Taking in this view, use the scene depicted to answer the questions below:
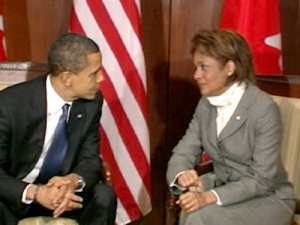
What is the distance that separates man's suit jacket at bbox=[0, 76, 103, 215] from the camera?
245cm

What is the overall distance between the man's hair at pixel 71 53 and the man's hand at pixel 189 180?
60 cm

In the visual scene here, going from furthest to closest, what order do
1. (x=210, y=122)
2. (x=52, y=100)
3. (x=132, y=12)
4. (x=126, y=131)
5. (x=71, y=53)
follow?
(x=126, y=131), (x=132, y=12), (x=210, y=122), (x=52, y=100), (x=71, y=53)

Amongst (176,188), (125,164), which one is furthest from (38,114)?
(125,164)

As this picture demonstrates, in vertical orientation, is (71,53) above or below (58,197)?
above

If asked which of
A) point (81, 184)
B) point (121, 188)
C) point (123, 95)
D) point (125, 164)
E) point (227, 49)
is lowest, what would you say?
point (121, 188)

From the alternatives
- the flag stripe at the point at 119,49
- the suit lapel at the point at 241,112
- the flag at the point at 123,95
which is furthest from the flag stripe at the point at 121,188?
the suit lapel at the point at 241,112

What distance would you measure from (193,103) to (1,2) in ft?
3.88

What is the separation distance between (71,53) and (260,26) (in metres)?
1.07

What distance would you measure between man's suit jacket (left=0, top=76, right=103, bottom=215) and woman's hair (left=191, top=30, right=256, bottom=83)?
1.64ft

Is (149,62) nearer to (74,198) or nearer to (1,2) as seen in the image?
(1,2)

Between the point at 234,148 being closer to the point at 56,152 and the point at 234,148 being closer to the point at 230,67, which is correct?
the point at 230,67

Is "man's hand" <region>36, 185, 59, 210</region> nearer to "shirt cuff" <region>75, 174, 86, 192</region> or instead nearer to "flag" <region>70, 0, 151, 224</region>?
"shirt cuff" <region>75, 174, 86, 192</region>

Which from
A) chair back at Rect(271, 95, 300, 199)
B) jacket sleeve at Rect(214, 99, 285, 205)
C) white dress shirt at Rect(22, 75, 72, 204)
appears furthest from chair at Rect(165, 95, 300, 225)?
white dress shirt at Rect(22, 75, 72, 204)

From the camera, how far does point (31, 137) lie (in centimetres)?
254
